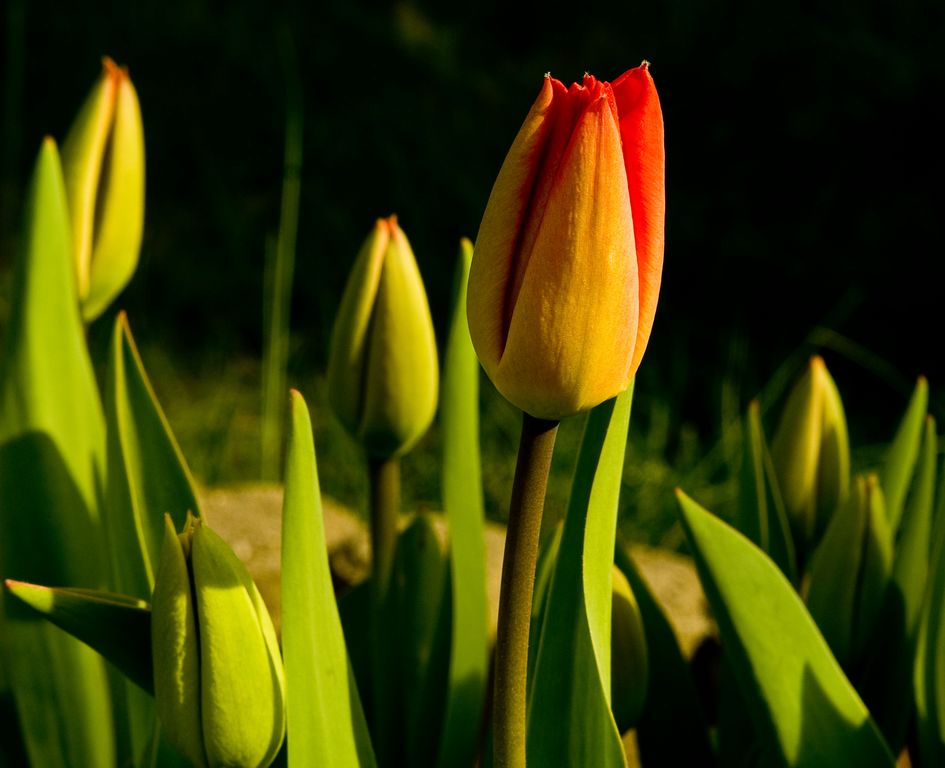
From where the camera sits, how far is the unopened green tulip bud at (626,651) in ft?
1.96

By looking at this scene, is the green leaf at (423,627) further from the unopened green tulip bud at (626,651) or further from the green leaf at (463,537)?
the unopened green tulip bud at (626,651)

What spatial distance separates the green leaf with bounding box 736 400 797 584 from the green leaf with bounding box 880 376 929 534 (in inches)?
3.1

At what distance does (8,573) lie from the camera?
0.65 metres

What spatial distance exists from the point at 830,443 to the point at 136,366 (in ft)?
1.25

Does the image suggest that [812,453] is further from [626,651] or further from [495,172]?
[495,172]

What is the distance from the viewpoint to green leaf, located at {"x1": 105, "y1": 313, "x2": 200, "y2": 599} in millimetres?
555

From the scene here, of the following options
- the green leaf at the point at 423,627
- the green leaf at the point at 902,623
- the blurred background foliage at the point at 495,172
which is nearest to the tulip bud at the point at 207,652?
the green leaf at the point at 423,627

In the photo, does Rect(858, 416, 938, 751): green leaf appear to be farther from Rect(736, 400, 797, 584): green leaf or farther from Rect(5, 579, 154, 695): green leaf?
Rect(5, 579, 154, 695): green leaf

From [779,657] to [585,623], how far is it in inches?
4.9

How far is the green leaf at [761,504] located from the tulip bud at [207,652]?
1.05 ft

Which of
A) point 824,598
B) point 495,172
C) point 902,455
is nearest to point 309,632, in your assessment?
point 824,598

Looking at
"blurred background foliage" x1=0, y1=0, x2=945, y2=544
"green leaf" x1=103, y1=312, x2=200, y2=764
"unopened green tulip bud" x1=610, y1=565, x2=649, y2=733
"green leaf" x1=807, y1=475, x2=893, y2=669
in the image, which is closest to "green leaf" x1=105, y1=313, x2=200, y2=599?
"green leaf" x1=103, y1=312, x2=200, y2=764

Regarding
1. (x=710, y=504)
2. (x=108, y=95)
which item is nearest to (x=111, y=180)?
(x=108, y=95)

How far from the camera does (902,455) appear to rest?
2.39 ft
